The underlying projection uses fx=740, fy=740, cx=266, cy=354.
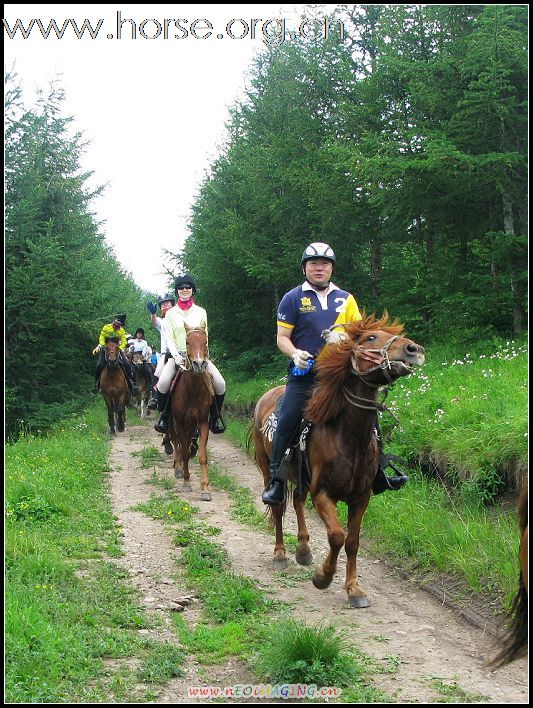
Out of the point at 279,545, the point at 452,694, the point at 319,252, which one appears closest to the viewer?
the point at 452,694

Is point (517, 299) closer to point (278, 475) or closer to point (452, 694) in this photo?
point (278, 475)

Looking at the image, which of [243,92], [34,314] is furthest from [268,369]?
[243,92]

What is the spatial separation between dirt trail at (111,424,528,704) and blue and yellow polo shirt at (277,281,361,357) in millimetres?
2195

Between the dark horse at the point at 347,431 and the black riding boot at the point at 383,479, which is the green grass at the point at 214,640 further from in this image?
the black riding boot at the point at 383,479

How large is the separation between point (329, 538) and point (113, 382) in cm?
1508

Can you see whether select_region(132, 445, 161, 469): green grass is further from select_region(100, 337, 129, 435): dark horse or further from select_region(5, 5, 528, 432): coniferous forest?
select_region(5, 5, 528, 432): coniferous forest

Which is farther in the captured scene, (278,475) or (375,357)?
(278,475)

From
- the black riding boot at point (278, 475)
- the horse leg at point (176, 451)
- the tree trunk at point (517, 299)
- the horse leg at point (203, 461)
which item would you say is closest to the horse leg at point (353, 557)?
the black riding boot at point (278, 475)

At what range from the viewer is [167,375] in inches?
486

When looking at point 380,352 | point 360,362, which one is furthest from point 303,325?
point 380,352

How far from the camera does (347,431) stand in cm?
620

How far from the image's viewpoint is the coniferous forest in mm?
12297

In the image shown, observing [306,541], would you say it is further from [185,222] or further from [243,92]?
[185,222]

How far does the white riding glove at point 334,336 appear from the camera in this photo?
20.6ft
